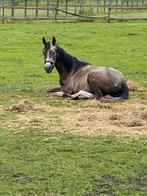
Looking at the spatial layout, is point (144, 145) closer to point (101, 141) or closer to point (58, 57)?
point (101, 141)

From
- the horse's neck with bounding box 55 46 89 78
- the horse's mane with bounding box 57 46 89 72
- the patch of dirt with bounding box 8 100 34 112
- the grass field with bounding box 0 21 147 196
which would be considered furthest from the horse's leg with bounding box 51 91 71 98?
the patch of dirt with bounding box 8 100 34 112

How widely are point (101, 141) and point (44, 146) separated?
0.95 m

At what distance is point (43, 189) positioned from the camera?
6.68 metres

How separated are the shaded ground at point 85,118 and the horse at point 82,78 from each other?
0.41m

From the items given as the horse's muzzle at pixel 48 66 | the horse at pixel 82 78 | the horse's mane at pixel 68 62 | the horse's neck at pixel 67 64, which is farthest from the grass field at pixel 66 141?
the horse's mane at pixel 68 62

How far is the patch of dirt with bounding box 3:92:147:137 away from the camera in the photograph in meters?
9.65

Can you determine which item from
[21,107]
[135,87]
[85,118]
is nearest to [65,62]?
[135,87]

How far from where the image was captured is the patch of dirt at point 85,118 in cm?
965

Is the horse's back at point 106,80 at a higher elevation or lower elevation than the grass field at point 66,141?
higher

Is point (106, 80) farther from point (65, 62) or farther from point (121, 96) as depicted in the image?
point (65, 62)

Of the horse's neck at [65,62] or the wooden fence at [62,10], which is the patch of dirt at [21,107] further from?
the wooden fence at [62,10]

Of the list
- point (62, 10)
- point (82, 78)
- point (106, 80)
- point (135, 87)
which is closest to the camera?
point (106, 80)

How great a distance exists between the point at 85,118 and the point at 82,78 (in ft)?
8.90

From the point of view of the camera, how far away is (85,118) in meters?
10.5
